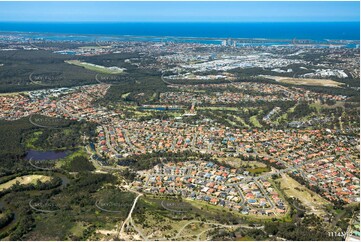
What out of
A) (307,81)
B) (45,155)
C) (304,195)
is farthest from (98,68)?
(304,195)

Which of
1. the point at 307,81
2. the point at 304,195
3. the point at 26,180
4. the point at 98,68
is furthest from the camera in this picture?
the point at 98,68

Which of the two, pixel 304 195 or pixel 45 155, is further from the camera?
pixel 45 155

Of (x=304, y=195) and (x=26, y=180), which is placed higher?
(x=304, y=195)

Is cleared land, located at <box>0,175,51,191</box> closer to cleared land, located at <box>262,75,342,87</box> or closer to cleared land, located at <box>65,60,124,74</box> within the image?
cleared land, located at <box>262,75,342,87</box>

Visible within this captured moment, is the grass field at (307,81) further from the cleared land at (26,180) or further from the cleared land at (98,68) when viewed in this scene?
the cleared land at (26,180)

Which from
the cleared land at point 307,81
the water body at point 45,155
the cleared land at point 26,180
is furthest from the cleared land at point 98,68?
the cleared land at point 26,180

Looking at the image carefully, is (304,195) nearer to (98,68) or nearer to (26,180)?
(26,180)

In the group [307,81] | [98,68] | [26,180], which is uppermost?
[307,81]
